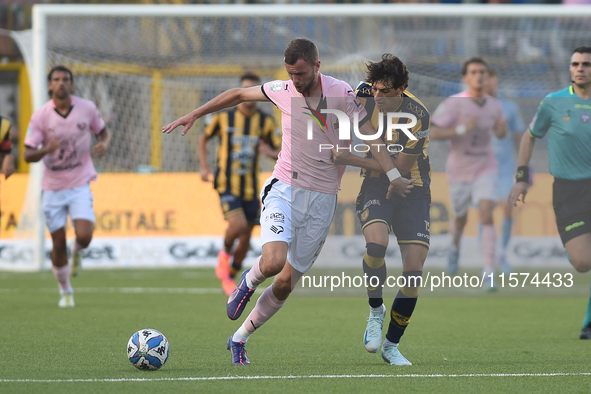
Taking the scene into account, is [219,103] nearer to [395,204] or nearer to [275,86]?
[275,86]

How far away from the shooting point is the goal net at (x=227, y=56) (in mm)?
14758

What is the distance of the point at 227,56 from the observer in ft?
51.7

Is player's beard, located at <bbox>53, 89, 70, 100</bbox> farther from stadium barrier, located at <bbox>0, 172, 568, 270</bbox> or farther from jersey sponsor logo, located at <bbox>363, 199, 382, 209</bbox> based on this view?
stadium barrier, located at <bbox>0, 172, 568, 270</bbox>

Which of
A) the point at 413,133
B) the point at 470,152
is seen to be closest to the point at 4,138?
the point at 413,133

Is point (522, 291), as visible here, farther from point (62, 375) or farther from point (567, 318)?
point (62, 375)

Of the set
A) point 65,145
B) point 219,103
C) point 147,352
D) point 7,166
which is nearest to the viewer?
A: point 147,352

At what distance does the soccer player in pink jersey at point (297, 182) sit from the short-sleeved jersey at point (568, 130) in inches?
84.4

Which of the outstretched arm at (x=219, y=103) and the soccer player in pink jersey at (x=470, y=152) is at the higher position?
the outstretched arm at (x=219, y=103)

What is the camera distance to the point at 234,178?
10148mm

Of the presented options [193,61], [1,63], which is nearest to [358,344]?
[193,61]

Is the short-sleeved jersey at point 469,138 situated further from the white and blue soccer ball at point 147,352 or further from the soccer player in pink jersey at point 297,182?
the white and blue soccer ball at point 147,352

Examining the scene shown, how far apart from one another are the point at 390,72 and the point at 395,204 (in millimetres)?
922

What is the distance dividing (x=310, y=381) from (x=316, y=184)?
134 centimetres

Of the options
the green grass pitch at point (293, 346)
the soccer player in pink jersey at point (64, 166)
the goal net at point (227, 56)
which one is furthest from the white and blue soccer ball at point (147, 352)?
the goal net at point (227, 56)
